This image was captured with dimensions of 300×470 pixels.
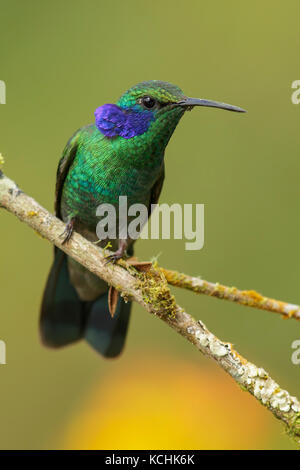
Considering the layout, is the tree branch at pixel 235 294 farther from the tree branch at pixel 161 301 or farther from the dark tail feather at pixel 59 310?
the dark tail feather at pixel 59 310

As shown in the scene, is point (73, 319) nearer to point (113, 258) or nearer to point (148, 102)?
point (113, 258)

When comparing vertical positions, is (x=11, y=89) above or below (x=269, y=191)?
above

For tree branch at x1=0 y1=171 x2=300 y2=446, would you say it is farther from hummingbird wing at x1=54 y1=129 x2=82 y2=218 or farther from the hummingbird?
hummingbird wing at x1=54 y1=129 x2=82 y2=218

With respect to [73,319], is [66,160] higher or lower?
higher

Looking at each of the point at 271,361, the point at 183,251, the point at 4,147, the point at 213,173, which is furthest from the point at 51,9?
the point at 271,361

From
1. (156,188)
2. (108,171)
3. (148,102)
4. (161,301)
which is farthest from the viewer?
(156,188)

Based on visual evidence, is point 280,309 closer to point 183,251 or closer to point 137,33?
point 183,251

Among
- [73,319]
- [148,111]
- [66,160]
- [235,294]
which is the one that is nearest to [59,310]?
[73,319]

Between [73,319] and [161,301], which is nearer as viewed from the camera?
[161,301]
